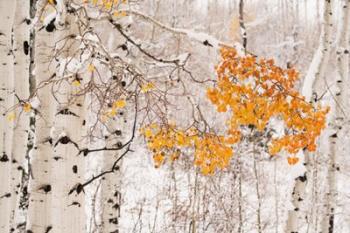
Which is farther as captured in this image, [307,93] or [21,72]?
[307,93]

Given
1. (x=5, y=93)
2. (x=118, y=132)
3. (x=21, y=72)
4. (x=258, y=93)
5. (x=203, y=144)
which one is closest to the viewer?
(x=258, y=93)

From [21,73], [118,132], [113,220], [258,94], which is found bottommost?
[113,220]

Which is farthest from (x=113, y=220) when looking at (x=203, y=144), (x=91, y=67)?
(x=91, y=67)

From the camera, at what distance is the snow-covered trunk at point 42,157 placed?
352 cm

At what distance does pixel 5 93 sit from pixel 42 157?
2.01ft

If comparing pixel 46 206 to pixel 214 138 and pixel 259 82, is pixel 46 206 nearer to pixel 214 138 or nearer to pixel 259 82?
pixel 214 138

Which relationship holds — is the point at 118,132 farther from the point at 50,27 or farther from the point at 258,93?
the point at 258,93

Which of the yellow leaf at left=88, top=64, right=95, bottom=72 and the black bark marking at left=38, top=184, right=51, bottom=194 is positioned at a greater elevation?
the yellow leaf at left=88, top=64, right=95, bottom=72

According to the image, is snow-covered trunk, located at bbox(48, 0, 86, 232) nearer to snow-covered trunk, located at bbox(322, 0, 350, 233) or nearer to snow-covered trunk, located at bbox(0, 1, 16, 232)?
snow-covered trunk, located at bbox(0, 1, 16, 232)

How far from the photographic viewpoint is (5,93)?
379 cm

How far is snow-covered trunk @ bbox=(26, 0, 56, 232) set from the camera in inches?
138

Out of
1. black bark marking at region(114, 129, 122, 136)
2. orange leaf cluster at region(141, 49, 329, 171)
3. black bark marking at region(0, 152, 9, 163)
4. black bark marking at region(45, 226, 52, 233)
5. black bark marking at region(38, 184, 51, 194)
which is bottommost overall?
black bark marking at region(45, 226, 52, 233)

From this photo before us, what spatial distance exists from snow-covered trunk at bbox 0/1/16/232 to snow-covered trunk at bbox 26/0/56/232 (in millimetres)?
241

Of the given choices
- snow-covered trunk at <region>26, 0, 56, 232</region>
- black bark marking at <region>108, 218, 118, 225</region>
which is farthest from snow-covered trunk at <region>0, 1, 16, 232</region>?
black bark marking at <region>108, 218, 118, 225</region>
